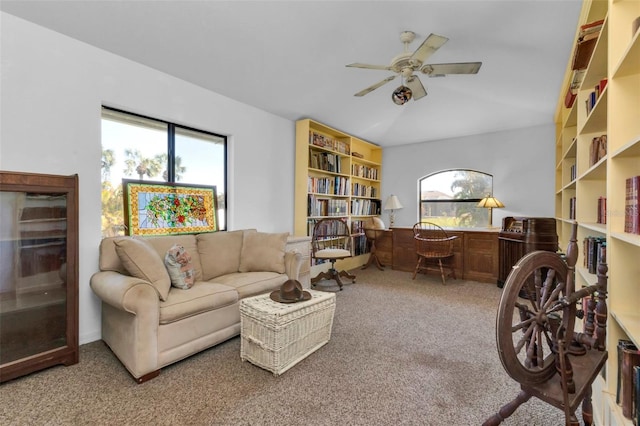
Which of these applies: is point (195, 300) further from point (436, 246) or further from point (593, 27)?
point (436, 246)

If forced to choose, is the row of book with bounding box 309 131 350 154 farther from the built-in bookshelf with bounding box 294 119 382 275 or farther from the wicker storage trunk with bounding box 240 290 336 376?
the wicker storage trunk with bounding box 240 290 336 376

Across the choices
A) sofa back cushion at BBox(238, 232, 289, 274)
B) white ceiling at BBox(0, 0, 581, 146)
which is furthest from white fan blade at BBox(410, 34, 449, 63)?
sofa back cushion at BBox(238, 232, 289, 274)

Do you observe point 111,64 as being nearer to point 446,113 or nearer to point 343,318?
point 343,318

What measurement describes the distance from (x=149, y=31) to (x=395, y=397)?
10.1ft

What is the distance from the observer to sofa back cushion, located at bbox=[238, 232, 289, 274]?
2.89 meters

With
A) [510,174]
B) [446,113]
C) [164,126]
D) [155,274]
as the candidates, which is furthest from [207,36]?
[510,174]

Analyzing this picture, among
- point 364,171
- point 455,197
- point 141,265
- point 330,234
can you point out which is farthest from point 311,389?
point 455,197

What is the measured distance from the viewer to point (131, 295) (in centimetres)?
177

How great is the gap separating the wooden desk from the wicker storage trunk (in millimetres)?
2983

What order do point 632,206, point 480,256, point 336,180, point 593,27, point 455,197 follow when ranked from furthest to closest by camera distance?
point 455,197
point 336,180
point 480,256
point 593,27
point 632,206

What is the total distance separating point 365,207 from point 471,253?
1.91 metres

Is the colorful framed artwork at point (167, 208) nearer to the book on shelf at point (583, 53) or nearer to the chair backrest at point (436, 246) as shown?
the chair backrest at point (436, 246)

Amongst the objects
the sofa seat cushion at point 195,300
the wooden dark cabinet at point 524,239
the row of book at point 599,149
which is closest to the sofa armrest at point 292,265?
the sofa seat cushion at point 195,300

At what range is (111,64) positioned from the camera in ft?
8.00
